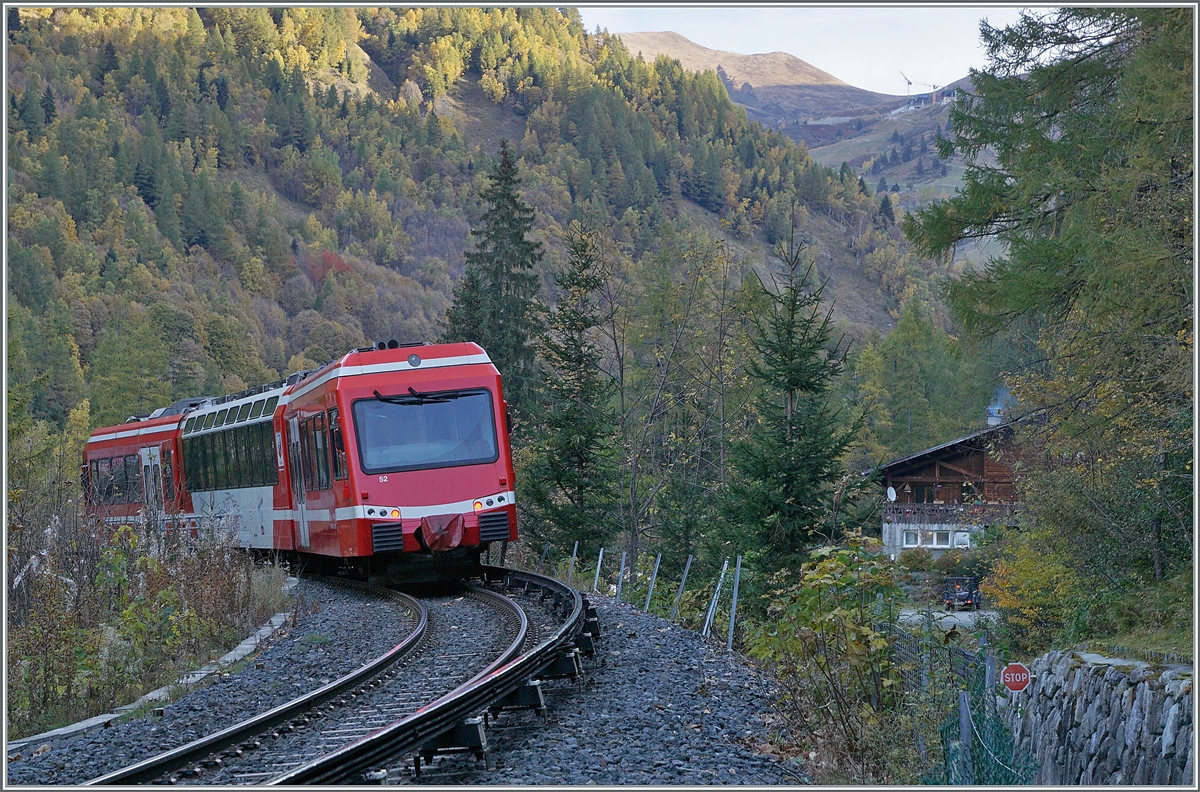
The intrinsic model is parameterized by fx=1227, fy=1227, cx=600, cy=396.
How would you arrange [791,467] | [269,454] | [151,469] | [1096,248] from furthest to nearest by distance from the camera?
1. [151,469]
2. [269,454]
3. [791,467]
4. [1096,248]

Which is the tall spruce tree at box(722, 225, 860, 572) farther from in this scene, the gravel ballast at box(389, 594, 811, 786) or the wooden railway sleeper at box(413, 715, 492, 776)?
the wooden railway sleeper at box(413, 715, 492, 776)

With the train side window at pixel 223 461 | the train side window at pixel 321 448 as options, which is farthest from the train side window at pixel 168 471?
the train side window at pixel 321 448

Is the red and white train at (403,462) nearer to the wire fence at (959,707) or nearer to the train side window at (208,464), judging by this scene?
the train side window at (208,464)

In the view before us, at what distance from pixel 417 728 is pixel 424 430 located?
978cm

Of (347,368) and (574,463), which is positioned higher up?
(347,368)

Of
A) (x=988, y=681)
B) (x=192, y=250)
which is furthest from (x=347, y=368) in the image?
(x=192, y=250)

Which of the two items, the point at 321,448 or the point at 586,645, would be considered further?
the point at 321,448

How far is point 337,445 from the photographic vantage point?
16.9 m

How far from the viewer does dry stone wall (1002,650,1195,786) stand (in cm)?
814

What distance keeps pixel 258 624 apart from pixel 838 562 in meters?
7.52

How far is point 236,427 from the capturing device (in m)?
22.4

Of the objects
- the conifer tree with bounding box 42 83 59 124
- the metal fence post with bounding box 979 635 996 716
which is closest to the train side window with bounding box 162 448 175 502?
the metal fence post with bounding box 979 635 996 716

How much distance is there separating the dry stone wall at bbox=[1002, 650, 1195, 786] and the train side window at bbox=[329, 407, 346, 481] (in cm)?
921

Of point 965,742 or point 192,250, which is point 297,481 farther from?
point 192,250
